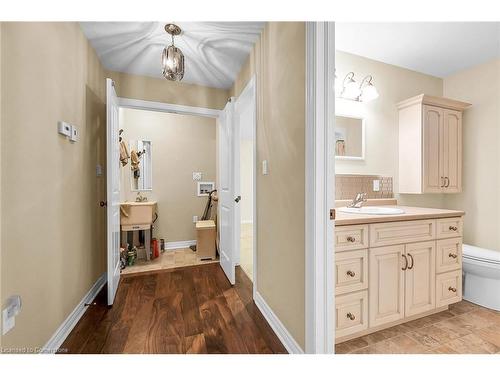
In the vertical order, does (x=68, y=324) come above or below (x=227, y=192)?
below

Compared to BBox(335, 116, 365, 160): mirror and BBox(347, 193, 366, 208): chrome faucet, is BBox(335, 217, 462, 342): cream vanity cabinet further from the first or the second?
BBox(335, 116, 365, 160): mirror

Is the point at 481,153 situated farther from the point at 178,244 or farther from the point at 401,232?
the point at 178,244

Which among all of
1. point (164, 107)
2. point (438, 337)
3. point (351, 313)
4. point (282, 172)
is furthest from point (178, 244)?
point (438, 337)

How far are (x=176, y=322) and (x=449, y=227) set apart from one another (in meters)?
2.22

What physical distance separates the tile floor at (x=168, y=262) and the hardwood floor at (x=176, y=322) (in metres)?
0.38

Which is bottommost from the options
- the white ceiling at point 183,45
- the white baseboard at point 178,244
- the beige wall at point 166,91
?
the white baseboard at point 178,244

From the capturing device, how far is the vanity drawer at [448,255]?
1652 millimetres

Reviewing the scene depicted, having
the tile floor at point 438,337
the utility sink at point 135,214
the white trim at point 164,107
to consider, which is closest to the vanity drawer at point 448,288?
the tile floor at point 438,337

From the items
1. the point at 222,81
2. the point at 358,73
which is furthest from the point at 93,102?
the point at 358,73

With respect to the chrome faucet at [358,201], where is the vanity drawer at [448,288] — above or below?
below

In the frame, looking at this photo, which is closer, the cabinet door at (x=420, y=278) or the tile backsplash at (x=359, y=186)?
the cabinet door at (x=420, y=278)

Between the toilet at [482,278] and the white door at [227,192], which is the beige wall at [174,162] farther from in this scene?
the toilet at [482,278]

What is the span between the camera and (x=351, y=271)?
1.34 metres
